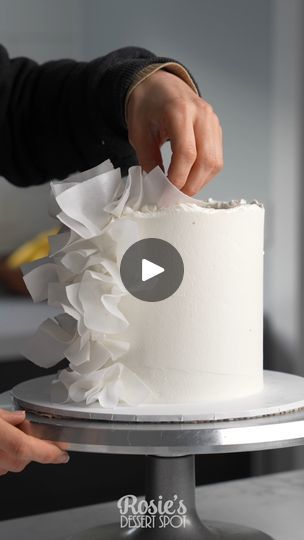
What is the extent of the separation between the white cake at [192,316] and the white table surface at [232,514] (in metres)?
0.26

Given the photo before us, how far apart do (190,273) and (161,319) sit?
0.05 metres

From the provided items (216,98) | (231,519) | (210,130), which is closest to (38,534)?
(231,519)

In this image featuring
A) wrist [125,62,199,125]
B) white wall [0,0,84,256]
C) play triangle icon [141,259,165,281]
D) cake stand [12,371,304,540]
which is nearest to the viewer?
cake stand [12,371,304,540]

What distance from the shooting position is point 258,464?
81.0 inches

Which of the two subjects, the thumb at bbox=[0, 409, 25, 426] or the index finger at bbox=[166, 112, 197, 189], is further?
the index finger at bbox=[166, 112, 197, 189]

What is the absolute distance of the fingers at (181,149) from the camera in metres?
0.80

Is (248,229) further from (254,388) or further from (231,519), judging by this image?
(231,519)

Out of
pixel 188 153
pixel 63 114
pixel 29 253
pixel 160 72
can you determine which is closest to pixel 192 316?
pixel 188 153

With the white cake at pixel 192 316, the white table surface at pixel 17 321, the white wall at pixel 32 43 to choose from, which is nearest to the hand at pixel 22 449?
the white cake at pixel 192 316

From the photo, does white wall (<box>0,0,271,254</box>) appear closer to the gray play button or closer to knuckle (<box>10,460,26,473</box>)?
the gray play button

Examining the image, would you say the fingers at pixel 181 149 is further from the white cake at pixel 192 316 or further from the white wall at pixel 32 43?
the white wall at pixel 32 43

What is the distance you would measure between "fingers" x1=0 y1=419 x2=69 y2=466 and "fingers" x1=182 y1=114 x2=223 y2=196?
0.29 meters

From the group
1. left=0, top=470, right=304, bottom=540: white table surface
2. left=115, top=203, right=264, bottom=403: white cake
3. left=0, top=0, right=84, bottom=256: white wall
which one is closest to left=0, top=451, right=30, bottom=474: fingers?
left=115, top=203, right=264, bottom=403: white cake

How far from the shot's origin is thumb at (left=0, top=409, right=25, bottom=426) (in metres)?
0.69
